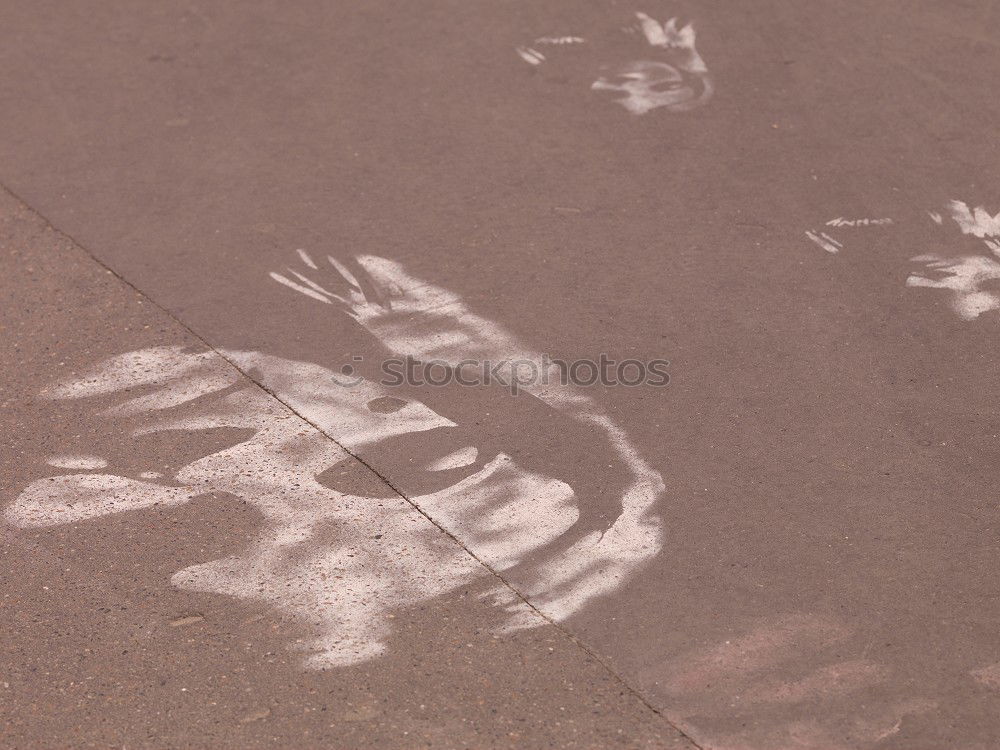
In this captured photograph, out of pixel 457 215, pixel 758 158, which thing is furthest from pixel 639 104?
pixel 457 215

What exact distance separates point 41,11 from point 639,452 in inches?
176

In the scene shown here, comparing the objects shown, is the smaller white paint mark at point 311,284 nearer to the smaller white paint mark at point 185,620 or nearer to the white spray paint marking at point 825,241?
the smaller white paint mark at point 185,620

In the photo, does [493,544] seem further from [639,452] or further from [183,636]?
[183,636]

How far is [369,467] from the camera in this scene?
13.0 feet

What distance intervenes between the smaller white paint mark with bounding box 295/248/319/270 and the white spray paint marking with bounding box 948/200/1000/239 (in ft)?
8.01

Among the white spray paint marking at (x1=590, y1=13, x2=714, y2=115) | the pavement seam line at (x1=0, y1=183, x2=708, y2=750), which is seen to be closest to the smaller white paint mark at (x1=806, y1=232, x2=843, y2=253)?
the white spray paint marking at (x1=590, y1=13, x2=714, y2=115)

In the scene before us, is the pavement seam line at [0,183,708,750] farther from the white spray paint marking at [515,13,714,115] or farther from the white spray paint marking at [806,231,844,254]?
the white spray paint marking at [515,13,714,115]

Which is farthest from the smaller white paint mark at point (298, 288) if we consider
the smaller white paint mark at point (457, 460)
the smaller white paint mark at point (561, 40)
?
the smaller white paint mark at point (561, 40)

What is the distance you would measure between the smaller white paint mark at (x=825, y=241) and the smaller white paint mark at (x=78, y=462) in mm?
2679

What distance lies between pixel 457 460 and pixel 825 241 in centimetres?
182

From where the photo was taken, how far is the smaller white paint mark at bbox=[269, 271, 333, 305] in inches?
184

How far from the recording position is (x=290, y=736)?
3.16 meters

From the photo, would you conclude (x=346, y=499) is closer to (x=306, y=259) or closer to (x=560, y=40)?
(x=306, y=259)

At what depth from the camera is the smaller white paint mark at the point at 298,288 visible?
184 inches
